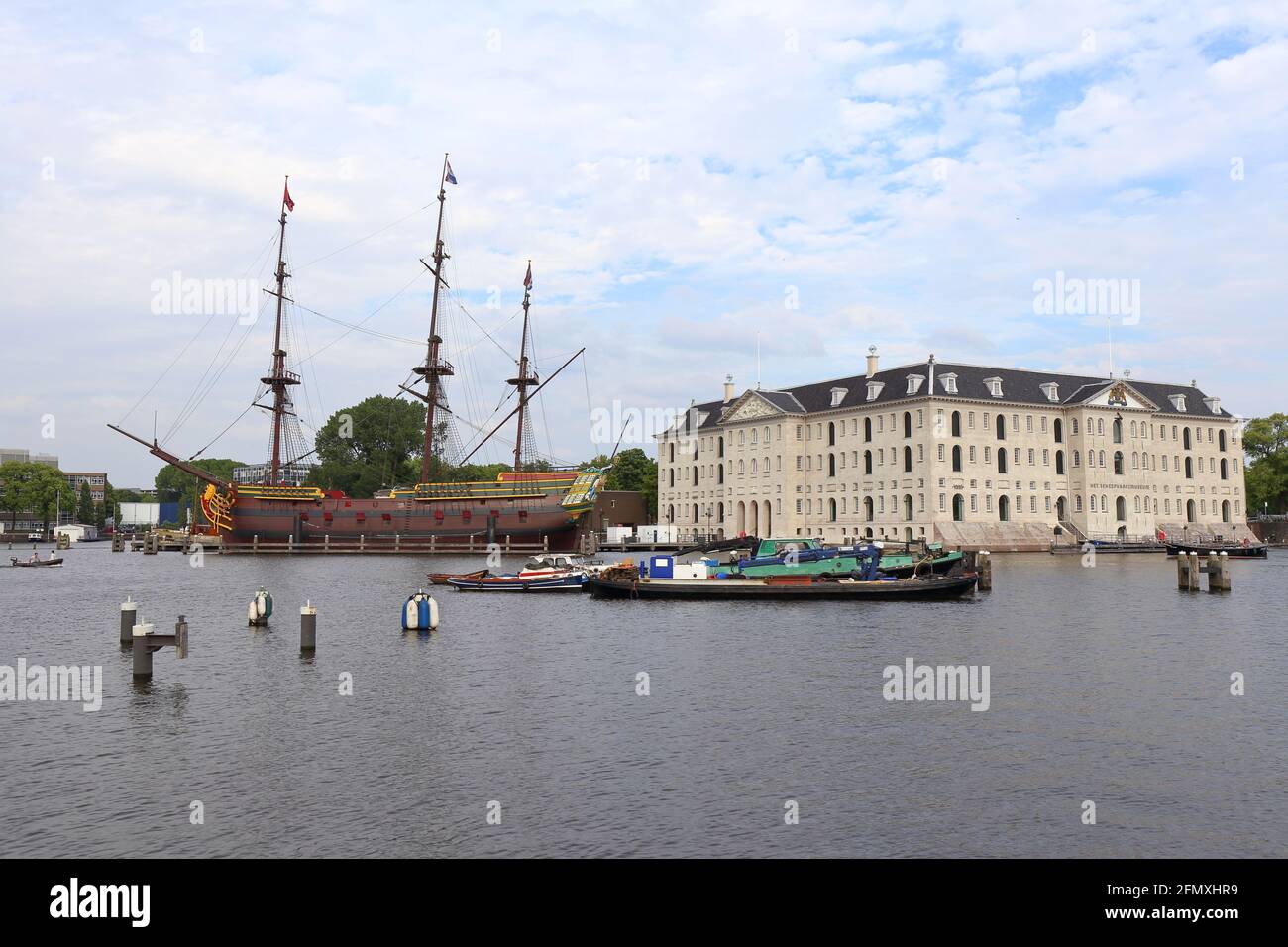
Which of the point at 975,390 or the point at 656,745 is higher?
the point at 975,390

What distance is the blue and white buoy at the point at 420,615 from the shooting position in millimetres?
37875

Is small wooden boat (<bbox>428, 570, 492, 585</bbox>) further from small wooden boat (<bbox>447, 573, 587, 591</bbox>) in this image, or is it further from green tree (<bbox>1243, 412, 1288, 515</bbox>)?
green tree (<bbox>1243, 412, 1288, 515</bbox>)

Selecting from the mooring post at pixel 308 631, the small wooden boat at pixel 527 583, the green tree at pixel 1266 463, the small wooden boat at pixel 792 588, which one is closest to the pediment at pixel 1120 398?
the green tree at pixel 1266 463

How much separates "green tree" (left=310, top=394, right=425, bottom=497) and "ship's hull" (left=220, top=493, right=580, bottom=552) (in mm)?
43205

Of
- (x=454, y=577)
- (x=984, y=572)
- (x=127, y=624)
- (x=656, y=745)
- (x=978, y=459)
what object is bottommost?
(x=656, y=745)

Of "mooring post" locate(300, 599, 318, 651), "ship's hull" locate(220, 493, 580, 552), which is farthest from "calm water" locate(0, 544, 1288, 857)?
"ship's hull" locate(220, 493, 580, 552)

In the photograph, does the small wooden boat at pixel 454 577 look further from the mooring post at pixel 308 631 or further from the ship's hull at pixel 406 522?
the ship's hull at pixel 406 522

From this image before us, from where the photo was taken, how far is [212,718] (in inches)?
859

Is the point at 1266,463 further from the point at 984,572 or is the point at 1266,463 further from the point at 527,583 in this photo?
the point at 527,583

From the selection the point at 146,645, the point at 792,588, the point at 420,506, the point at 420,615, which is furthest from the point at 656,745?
the point at 420,506

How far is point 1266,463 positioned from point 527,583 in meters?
131

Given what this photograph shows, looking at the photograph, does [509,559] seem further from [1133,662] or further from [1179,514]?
[1179,514]

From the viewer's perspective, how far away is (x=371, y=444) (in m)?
160

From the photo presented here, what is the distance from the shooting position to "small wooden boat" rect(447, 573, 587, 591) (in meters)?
57.1
